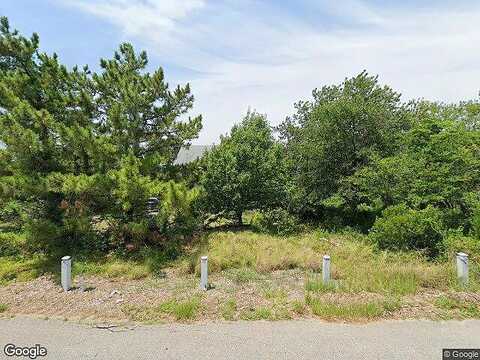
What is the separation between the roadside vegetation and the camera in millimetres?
5859

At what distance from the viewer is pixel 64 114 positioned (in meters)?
9.30

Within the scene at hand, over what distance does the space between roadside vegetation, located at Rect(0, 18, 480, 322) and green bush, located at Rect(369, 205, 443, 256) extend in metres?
0.04

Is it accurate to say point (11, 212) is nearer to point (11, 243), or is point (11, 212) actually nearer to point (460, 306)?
point (11, 243)

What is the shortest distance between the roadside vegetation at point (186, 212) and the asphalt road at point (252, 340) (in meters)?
0.36

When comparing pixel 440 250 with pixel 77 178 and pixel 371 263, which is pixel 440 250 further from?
pixel 77 178

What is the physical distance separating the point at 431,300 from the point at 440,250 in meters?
3.81

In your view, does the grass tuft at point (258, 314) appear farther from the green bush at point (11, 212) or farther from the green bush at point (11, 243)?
the green bush at point (11, 212)

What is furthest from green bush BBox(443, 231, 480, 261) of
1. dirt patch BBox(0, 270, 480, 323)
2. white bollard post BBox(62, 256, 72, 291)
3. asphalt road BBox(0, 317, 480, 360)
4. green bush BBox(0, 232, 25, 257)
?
green bush BBox(0, 232, 25, 257)

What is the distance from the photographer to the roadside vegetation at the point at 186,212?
586 cm

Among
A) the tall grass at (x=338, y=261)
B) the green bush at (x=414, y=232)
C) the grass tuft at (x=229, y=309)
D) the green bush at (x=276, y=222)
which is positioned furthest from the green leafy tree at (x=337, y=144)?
the grass tuft at (x=229, y=309)

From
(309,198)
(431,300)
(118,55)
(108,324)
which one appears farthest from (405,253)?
(118,55)

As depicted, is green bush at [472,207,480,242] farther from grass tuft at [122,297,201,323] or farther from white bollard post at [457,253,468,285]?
grass tuft at [122,297,201,323]

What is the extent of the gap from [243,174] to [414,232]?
617 centimetres

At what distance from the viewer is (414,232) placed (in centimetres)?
920
